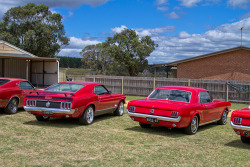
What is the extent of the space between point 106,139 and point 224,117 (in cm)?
509

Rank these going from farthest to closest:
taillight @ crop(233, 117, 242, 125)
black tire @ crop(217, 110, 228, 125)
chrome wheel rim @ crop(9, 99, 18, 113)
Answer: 1. chrome wheel rim @ crop(9, 99, 18, 113)
2. black tire @ crop(217, 110, 228, 125)
3. taillight @ crop(233, 117, 242, 125)

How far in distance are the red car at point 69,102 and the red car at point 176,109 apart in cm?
148

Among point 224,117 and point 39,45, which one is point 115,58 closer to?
point 39,45

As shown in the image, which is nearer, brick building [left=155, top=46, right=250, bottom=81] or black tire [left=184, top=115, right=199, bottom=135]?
black tire [left=184, top=115, right=199, bottom=135]

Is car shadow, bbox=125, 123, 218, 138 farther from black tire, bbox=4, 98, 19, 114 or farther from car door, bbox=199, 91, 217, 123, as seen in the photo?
black tire, bbox=4, 98, 19, 114

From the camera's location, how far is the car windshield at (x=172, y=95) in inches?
363

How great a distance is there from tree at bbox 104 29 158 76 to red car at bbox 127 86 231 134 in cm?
4397

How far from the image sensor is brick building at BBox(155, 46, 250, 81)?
79.3 feet

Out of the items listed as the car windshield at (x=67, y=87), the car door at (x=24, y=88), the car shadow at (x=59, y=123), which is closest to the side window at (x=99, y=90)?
the car windshield at (x=67, y=87)

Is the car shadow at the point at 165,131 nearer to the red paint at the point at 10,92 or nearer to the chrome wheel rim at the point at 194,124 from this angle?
the chrome wheel rim at the point at 194,124

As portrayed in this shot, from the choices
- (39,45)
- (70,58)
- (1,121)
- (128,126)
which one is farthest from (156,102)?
(70,58)

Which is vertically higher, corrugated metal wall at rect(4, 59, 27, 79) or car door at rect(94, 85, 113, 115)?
corrugated metal wall at rect(4, 59, 27, 79)

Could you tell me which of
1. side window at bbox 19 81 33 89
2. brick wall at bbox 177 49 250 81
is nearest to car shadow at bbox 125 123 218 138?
side window at bbox 19 81 33 89

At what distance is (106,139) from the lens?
314 inches
